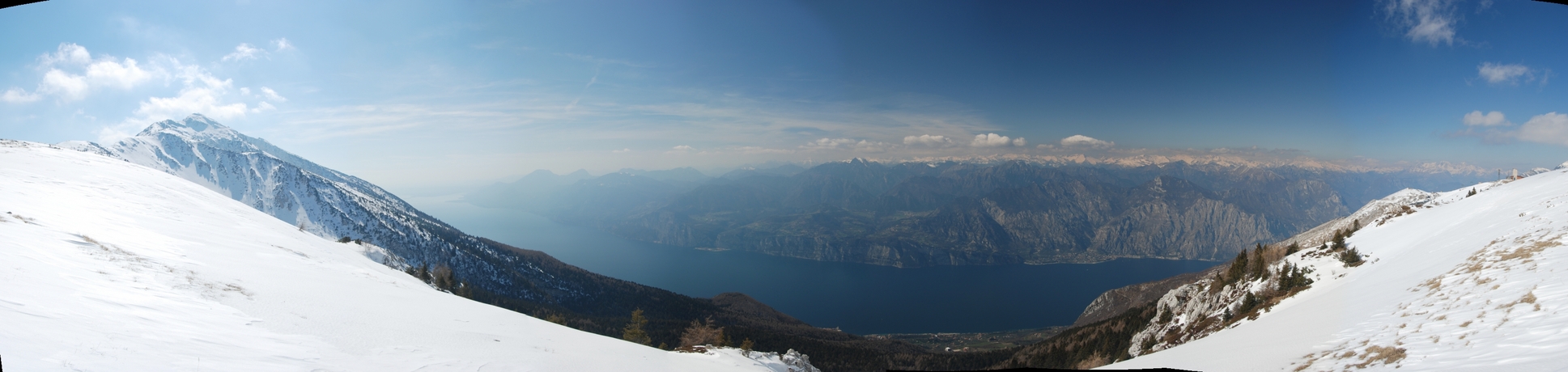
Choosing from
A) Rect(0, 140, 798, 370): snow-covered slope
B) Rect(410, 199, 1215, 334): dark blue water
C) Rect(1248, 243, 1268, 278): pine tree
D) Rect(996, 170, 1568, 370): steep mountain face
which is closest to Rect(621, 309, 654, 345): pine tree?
Rect(0, 140, 798, 370): snow-covered slope

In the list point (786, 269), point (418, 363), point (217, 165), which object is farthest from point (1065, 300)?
point (217, 165)

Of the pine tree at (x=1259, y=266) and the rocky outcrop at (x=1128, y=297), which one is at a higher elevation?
→ the pine tree at (x=1259, y=266)

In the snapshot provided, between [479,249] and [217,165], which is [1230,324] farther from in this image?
[217,165]

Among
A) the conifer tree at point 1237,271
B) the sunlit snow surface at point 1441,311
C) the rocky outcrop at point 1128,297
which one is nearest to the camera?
the sunlit snow surface at point 1441,311

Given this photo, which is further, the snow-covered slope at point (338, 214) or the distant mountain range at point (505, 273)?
the snow-covered slope at point (338, 214)

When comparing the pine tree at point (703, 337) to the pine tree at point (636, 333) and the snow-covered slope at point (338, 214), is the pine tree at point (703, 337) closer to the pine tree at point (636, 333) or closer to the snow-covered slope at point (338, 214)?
the pine tree at point (636, 333)

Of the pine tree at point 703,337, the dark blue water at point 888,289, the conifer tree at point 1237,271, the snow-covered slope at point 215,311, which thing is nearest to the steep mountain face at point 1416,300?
the conifer tree at point 1237,271

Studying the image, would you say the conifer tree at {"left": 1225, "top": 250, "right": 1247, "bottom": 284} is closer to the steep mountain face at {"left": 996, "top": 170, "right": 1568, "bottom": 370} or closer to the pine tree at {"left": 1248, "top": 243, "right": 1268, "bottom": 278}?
the pine tree at {"left": 1248, "top": 243, "right": 1268, "bottom": 278}

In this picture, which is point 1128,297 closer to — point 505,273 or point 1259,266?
point 1259,266
